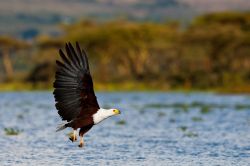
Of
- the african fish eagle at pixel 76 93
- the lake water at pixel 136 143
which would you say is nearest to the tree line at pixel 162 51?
the lake water at pixel 136 143

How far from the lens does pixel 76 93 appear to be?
15.9 meters

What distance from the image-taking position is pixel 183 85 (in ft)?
258

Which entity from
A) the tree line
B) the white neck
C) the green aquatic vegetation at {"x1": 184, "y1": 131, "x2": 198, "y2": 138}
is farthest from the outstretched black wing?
the tree line

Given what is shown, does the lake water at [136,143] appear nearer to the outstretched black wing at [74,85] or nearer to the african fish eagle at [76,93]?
the african fish eagle at [76,93]

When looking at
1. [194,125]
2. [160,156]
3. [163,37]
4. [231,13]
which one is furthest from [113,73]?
[160,156]

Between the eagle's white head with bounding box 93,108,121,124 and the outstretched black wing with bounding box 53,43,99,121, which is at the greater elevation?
the outstretched black wing with bounding box 53,43,99,121

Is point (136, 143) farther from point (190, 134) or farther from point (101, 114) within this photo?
point (101, 114)

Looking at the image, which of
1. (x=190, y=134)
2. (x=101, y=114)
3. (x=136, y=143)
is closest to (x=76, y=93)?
(x=101, y=114)

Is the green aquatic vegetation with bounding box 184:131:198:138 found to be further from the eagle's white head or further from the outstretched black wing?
the outstretched black wing

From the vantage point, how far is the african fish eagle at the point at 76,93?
51.3ft

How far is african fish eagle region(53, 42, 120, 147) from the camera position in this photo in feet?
51.3

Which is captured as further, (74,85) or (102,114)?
(102,114)

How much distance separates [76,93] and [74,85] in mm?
205

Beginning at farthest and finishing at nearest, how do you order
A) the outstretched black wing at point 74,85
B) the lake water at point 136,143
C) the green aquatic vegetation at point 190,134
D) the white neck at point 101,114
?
1. the green aquatic vegetation at point 190,134
2. the lake water at point 136,143
3. the white neck at point 101,114
4. the outstretched black wing at point 74,85
